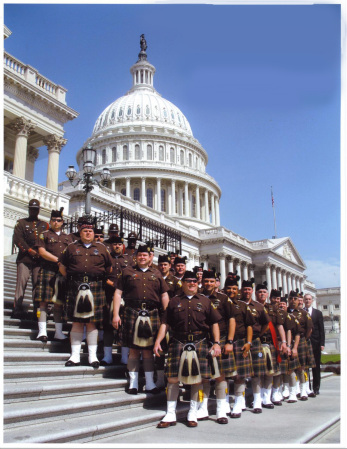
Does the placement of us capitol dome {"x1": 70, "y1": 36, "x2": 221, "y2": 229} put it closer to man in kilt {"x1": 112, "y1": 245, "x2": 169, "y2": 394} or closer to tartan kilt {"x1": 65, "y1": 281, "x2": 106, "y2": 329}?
tartan kilt {"x1": 65, "y1": 281, "x2": 106, "y2": 329}

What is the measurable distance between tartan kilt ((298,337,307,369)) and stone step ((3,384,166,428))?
11.9 ft

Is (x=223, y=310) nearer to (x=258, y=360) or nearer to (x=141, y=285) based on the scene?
(x=258, y=360)

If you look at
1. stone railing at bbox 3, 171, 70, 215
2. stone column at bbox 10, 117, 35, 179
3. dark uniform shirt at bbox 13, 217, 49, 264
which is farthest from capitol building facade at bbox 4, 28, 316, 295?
dark uniform shirt at bbox 13, 217, 49, 264

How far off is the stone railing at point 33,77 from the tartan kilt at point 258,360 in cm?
1977

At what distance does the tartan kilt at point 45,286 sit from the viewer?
7098 mm

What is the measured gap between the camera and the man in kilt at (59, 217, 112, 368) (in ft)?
20.6

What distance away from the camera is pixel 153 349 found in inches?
240

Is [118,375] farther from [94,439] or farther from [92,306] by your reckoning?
[94,439]

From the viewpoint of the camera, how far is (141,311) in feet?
20.4

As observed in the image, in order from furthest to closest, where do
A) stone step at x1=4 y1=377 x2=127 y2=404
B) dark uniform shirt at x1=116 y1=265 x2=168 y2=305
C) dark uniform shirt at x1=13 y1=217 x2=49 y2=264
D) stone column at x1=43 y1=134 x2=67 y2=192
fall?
stone column at x1=43 y1=134 x2=67 y2=192 < dark uniform shirt at x1=13 y1=217 x2=49 y2=264 < dark uniform shirt at x1=116 y1=265 x2=168 y2=305 < stone step at x1=4 y1=377 x2=127 y2=404

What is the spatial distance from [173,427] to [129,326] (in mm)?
1517

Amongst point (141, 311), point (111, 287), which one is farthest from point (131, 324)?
point (111, 287)

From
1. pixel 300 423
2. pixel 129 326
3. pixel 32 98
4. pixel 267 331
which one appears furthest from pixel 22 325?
pixel 32 98

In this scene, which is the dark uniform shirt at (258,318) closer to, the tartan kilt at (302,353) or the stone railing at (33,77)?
the tartan kilt at (302,353)
